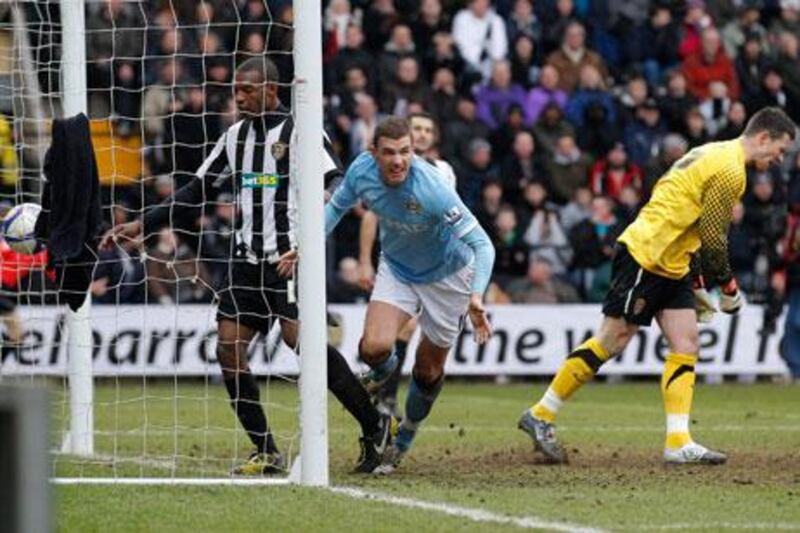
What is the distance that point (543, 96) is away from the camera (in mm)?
22516

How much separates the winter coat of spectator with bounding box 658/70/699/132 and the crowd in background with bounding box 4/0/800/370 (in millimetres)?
22

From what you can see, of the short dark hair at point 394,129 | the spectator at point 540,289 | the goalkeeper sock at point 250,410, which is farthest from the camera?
the spectator at point 540,289

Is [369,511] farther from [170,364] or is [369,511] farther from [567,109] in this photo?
[567,109]

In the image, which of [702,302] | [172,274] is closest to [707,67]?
[172,274]

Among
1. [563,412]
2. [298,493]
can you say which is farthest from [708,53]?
[298,493]

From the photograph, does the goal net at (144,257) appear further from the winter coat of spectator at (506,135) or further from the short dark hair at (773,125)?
the winter coat of spectator at (506,135)

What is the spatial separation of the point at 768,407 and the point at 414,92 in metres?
6.80

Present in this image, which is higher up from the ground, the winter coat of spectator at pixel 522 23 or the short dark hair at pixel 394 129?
the winter coat of spectator at pixel 522 23

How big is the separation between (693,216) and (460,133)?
1081 cm

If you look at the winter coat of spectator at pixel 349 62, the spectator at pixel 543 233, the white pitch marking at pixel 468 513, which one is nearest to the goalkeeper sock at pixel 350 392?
the white pitch marking at pixel 468 513

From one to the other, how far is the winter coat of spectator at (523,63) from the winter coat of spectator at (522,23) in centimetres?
13

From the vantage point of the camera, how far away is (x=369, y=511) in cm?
813

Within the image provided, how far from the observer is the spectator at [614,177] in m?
22.1

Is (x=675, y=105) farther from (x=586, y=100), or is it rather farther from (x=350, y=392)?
(x=350, y=392)
